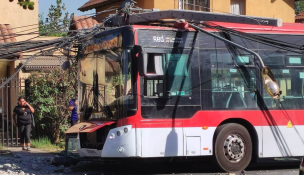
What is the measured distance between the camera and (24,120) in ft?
53.6

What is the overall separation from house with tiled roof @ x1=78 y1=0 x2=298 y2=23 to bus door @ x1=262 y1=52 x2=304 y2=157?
33.5 feet

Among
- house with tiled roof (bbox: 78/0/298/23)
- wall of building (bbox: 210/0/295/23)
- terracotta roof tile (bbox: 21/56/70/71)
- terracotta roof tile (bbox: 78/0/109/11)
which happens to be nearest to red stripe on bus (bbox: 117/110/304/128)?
terracotta roof tile (bbox: 21/56/70/71)

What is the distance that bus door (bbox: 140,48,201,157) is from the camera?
10898 millimetres

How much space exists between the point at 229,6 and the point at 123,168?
41.1 feet

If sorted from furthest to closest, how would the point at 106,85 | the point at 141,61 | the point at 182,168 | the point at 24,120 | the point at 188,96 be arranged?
1. the point at 24,120
2. the point at 182,168
3. the point at 106,85
4. the point at 188,96
5. the point at 141,61

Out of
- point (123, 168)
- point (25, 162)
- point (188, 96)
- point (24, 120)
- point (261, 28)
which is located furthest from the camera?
point (24, 120)

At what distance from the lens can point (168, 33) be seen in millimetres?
11352

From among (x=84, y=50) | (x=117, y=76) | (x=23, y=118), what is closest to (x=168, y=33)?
(x=117, y=76)

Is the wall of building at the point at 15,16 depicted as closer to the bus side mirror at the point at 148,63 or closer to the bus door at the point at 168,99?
the bus door at the point at 168,99

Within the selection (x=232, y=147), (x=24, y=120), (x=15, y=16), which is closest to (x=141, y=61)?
(x=232, y=147)

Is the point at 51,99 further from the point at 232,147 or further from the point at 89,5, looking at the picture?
the point at 89,5

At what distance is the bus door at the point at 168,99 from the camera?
429 inches

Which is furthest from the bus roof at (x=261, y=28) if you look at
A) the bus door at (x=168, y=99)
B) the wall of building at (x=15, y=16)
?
the wall of building at (x=15, y=16)

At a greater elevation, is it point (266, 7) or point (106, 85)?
point (266, 7)
